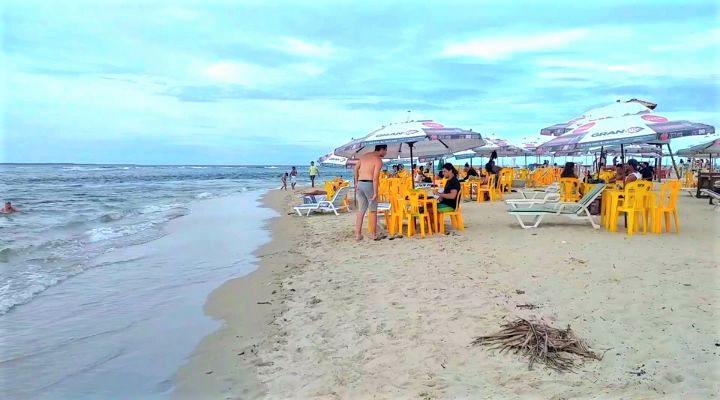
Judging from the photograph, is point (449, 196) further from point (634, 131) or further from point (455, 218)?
point (634, 131)

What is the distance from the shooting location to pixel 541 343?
3.14 m

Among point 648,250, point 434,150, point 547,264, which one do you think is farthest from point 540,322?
point 434,150

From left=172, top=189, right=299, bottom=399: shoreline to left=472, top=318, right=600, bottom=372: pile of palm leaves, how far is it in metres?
1.54

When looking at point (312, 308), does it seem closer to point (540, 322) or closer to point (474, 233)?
point (540, 322)

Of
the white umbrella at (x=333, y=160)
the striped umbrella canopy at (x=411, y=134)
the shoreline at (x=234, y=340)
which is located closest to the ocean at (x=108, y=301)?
the shoreline at (x=234, y=340)

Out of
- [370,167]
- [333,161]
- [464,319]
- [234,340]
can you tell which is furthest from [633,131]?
[333,161]

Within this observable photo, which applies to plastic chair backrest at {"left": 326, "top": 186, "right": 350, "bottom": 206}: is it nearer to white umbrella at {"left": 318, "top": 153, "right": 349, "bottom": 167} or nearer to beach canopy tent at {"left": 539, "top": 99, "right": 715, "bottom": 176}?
white umbrella at {"left": 318, "top": 153, "right": 349, "bottom": 167}

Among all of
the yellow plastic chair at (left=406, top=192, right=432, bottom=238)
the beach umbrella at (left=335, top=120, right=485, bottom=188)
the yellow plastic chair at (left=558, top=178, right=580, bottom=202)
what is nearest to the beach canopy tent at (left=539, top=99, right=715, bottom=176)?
the beach umbrella at (left=335, top=120, right=485, bottom=188)

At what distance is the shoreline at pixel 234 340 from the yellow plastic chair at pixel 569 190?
20.0 ft

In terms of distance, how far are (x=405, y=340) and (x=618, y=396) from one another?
140 centimetres

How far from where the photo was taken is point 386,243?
747 centimetres

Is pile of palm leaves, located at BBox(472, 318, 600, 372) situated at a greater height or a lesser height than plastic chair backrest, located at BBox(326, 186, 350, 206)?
lesser

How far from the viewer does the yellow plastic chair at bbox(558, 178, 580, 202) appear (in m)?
10.4

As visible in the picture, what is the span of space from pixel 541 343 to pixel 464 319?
78cm
